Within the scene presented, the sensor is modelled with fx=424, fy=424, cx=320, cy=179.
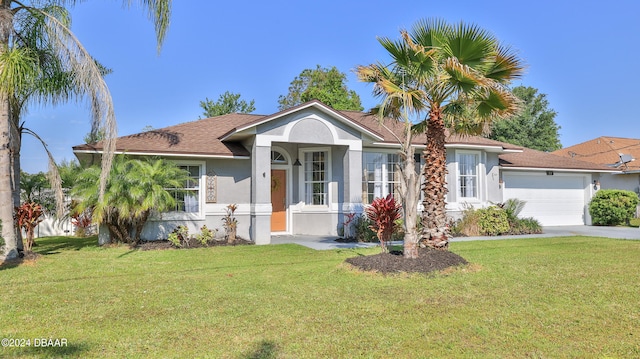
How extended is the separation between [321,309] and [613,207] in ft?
62.5

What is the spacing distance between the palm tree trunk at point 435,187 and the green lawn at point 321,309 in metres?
0.98

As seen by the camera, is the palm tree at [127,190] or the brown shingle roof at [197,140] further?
the brown shingle roof at [197,140]

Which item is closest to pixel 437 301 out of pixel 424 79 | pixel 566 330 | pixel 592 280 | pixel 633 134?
pixel 566 330

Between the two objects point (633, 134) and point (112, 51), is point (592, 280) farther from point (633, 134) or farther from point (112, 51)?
point (633, 134)

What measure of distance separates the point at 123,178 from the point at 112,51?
500 centimetres

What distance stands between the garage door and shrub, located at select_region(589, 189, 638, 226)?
83cm

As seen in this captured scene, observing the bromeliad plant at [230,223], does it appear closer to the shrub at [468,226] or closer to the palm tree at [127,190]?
the palm tree at [127,190]

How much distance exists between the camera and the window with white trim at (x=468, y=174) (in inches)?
680

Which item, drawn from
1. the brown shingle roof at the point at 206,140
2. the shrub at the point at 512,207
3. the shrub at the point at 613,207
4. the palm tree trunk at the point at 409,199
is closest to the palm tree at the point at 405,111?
the palm tree trunk at the point at 409,199

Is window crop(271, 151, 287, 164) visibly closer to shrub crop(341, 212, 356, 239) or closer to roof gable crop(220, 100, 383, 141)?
roof gable crop(220, 100, 383, 141)

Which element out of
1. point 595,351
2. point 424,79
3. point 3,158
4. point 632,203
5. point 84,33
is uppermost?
point 84,33

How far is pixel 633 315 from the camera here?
17.7 ft

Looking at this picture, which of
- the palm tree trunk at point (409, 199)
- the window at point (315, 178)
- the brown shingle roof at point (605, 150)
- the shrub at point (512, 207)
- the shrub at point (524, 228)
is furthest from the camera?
the brown shingle roof at point (605, 150)

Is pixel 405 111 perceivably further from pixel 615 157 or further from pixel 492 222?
pixel 615 157
